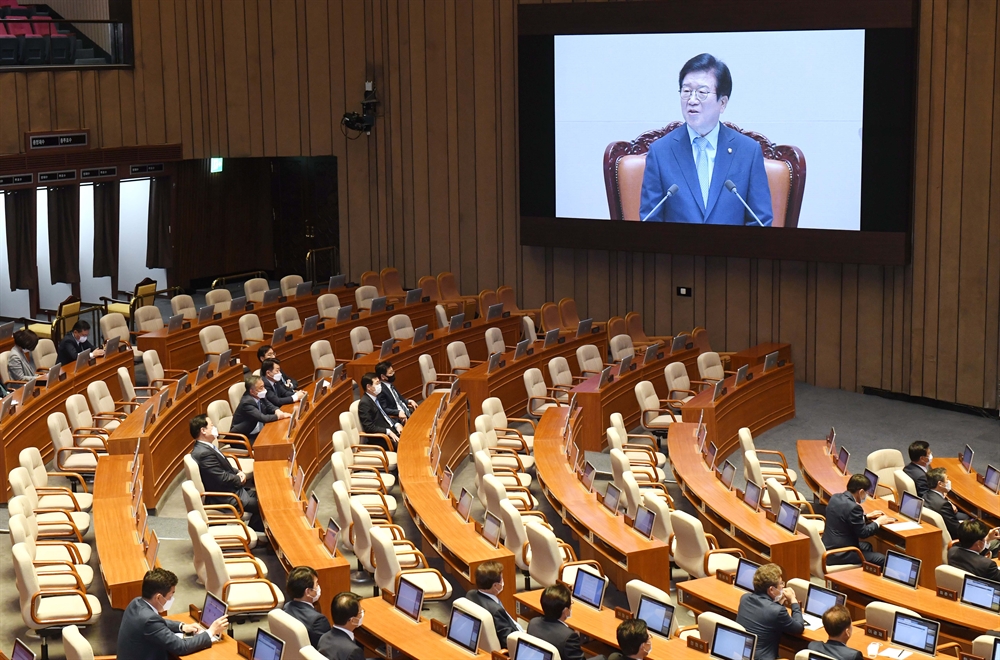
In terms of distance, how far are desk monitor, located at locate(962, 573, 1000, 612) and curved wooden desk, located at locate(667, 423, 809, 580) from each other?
1148mm

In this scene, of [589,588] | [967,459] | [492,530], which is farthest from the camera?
[967,459]

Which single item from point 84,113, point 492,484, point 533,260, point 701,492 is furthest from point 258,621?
point 84,113

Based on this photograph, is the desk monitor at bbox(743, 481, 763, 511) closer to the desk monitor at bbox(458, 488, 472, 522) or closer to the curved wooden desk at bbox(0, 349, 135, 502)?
the desk monitor at bbox(458, 488, 472, 522)

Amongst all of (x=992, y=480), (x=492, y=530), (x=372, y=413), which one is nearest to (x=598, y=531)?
(x=492, y=530)

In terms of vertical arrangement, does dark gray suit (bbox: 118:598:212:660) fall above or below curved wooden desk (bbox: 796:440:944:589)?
above

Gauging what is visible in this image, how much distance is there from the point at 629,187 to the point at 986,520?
271 inches

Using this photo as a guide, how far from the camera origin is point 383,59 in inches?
716

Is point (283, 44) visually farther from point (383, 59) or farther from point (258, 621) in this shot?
point (258, 621)

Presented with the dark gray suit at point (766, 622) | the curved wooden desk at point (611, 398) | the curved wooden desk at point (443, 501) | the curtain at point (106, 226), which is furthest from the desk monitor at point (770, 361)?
the curtain at point (106, 226)

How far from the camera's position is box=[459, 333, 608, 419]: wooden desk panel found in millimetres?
12891

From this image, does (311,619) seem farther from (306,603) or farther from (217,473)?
(217,473)

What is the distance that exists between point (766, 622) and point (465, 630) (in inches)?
66.3

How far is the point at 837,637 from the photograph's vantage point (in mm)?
6742

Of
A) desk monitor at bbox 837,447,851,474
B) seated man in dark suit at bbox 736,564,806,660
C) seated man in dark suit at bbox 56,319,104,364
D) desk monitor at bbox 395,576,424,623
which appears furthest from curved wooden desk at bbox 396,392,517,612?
seated man in dark suit at bbox 56,319,104,364
